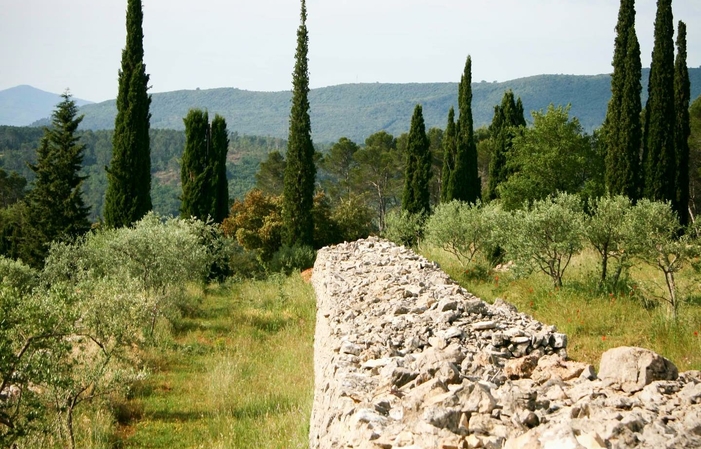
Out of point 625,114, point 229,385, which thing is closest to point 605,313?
point 229,385

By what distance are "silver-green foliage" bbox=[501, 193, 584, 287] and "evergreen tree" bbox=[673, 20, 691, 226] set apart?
12805mm

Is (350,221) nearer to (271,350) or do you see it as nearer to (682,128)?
(682,128)

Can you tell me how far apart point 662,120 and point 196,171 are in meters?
19.2

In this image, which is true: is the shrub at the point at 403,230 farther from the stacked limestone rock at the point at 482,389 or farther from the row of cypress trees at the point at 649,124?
the stacked limestone rock at the point at 482,389

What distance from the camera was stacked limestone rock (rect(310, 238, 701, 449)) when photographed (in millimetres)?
3621

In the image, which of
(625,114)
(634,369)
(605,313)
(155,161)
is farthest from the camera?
(155,161)

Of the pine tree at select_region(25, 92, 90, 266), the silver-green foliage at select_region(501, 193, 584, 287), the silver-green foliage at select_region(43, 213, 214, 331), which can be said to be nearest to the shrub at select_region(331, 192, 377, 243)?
the pine tree at select_region(25, 92, 90, 266)

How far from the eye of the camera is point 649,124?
24.9m

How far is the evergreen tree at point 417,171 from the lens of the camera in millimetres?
34375

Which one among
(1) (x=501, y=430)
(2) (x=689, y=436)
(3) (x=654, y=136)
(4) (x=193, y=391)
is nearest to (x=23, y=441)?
(4) (x=193, y=391)

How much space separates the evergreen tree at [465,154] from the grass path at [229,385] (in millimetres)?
20503

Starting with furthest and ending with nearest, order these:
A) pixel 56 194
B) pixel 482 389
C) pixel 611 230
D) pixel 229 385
Result: pixel 56 194 < pixel 611 230 < pixel 229 385 < pixel 482 389

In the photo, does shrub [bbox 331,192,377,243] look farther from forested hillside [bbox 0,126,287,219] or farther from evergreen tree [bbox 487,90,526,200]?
forested hillside [bbox 0,126,287,219]

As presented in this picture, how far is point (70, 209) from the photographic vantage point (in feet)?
107
